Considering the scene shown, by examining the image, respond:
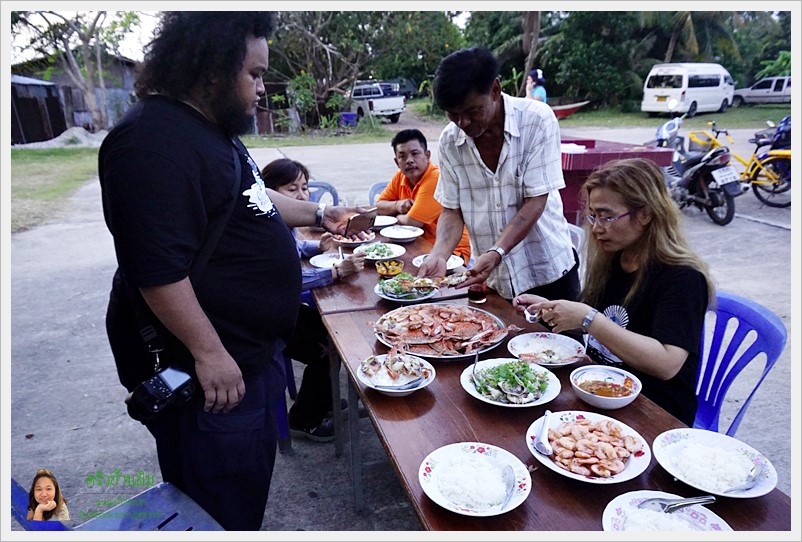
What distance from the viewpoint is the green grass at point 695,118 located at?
17.7 meters

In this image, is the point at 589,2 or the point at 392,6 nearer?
the point at 589,2

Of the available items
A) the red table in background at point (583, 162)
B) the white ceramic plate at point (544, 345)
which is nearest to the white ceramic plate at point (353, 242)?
the white ceramic plate at point (544, 345)

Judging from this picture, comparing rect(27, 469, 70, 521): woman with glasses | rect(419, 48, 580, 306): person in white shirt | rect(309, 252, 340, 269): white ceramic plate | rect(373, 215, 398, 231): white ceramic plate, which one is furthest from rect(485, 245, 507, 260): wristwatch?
rect(27, 469, 70, 521): woman with glasses

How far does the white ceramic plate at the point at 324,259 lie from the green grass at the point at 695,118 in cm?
1656

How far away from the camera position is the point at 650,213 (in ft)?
5.85

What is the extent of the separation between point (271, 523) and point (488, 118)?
6.73 feet

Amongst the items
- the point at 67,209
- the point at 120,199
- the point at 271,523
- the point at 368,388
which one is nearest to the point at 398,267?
the point at 368,388

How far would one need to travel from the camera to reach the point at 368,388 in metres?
1.63

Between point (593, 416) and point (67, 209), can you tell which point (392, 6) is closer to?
point (593, 416)

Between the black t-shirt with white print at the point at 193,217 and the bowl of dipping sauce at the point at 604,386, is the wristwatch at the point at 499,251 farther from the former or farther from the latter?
the black t-shirt with white print at the point at 193,217

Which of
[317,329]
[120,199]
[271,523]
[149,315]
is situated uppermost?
[120,199]

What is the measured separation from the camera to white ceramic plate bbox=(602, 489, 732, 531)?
108cm

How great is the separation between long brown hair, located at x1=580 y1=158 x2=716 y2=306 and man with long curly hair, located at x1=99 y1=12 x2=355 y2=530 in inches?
44.7

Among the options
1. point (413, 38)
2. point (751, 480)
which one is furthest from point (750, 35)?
point (751, 480)
